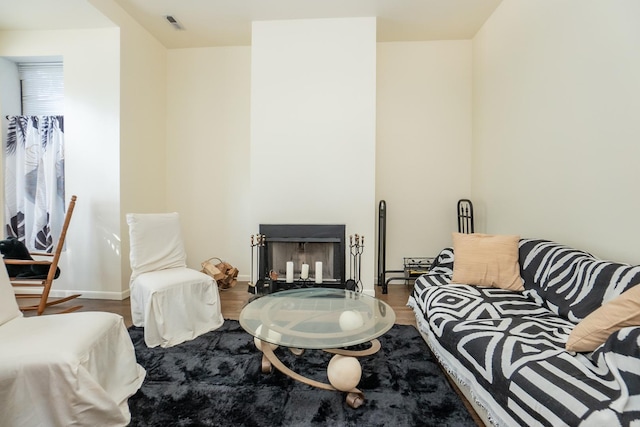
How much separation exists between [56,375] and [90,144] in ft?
9.08

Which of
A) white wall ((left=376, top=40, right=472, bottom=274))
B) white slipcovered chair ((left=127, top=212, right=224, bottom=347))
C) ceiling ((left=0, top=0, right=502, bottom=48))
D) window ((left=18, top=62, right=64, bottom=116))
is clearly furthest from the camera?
white wall ((left=376, top=40, right=472, bottom=274))

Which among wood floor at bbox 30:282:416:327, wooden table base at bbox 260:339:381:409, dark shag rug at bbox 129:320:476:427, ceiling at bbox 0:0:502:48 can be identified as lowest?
dark shag rug at bbox 129:320:476:427

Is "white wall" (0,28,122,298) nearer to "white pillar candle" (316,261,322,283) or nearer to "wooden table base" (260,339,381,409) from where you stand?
"white pillar candle" (316,261,322,283)

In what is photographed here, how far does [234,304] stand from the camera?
3068 mm

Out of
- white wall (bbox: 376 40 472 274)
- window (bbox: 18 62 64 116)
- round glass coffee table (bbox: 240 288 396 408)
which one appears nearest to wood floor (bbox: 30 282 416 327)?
white wall (bbox: 376 40 472 274)

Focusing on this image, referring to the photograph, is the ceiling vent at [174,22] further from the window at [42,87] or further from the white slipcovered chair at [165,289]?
the white slipcovered chair at [165,289]

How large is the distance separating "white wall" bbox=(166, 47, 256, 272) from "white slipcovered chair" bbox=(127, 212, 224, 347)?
3.87 feet

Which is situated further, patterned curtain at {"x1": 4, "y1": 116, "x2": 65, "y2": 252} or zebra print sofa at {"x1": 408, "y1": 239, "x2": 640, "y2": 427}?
patterned curtain at {"x1": 4, "y1": 116, "x2": 65, "y2": 252}

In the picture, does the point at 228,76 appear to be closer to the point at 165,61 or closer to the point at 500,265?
the point at 165,61

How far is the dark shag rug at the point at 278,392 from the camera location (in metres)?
1.44

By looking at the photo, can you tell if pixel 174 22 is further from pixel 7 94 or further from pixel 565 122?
pixel 565 122

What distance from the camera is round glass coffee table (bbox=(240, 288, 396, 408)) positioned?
4.88 feet

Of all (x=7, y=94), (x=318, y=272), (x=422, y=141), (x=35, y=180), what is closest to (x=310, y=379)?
(x=318, y=272)

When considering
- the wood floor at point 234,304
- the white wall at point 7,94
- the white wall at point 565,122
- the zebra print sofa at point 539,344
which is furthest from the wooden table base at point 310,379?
the white wall at point 7,94
